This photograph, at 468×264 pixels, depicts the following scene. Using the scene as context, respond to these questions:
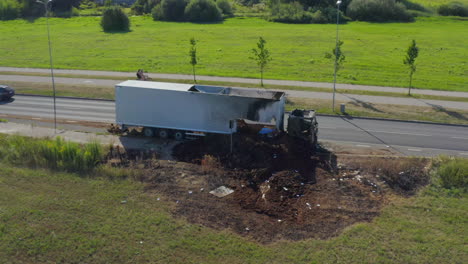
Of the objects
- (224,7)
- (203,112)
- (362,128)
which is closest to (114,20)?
(224,7)

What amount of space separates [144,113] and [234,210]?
9846 millimetres

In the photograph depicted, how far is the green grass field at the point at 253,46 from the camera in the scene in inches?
1769

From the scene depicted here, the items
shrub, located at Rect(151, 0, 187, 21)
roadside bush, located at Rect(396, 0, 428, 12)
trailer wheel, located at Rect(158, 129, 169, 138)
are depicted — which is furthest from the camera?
roadside bush, located at Rect(396, 0, 428, 12)

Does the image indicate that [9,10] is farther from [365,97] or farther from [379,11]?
[365,97]

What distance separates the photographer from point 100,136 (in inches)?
1005

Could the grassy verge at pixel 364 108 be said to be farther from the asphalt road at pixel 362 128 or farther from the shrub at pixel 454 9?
the shrub at pixel 454 9

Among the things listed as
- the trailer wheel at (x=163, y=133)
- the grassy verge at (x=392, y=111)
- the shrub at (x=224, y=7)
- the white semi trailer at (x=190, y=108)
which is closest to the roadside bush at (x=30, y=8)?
the shrub at (x=224, y=7)

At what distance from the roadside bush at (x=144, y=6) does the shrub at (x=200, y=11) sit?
43.4 ft

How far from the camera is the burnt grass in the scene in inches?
650

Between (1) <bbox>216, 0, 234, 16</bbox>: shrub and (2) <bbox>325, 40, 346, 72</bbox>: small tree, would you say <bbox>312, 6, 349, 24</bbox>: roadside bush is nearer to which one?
(1) <bbox>216, 0, 234, 16</bbox>: shrub

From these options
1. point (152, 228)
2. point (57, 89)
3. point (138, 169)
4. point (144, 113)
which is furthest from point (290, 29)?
point (152, 228)

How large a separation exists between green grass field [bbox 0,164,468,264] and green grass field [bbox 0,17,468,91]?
2585 cm

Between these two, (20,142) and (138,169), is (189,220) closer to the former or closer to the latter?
(138,169)

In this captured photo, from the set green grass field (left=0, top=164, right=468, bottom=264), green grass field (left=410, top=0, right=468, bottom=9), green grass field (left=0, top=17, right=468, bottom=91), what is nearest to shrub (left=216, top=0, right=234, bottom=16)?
green grass field (left=0, top=17, right=468, bottom=91)
